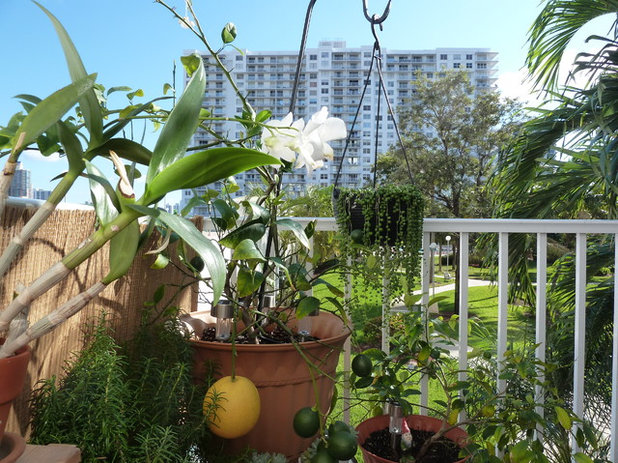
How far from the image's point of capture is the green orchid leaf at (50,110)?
17.6 inches

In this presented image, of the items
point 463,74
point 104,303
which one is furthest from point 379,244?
point 463,74

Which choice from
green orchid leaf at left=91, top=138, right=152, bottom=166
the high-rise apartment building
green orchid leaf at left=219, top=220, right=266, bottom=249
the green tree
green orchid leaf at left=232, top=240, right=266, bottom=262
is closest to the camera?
green orchid leaf at left=91, top=138, right=152, bottom=166

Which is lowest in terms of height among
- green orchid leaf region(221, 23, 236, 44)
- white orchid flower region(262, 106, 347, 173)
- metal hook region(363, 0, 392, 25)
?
white orchid flower region(262, 106, 347, 173)

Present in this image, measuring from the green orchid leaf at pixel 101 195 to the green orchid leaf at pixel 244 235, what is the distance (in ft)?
1.27

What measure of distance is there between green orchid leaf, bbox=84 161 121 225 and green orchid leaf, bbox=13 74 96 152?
0.06m

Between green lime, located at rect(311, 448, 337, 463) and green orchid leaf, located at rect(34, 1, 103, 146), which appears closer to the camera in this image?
green orchid leaf, located at rect(34, 1, 103, 146)

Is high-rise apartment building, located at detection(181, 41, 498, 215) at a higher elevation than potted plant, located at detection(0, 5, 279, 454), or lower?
higher

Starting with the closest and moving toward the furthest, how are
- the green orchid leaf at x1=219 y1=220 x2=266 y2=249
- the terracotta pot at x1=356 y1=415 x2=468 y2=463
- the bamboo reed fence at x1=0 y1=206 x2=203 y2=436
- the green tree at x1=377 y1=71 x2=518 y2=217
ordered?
1. the bamboo reed fence at x1=0 y1=206 x2=203 y2=436
2. the green orchid leaf at x1=219 y1=220 x2=266 y2=249
3. the terracotta pot at x1=356 y1=415 x2=468 y2=463
4. the green tree at x1=377 y1=71 x2=518 y2=217

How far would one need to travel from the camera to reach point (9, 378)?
1.62 ft

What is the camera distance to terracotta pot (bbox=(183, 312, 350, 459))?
98 cm

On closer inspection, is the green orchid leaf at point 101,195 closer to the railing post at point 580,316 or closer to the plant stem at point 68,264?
the plant stem at point 68,264

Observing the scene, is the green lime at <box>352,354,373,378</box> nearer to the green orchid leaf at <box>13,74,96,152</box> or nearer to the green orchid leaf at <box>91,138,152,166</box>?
the green orchid leaf at <box>91,138,152,166</box>

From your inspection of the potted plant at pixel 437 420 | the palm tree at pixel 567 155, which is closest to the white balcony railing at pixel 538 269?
the potted plant at pixel 437 420

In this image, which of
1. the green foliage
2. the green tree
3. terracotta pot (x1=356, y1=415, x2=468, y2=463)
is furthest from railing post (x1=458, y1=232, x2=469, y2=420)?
the green tree
